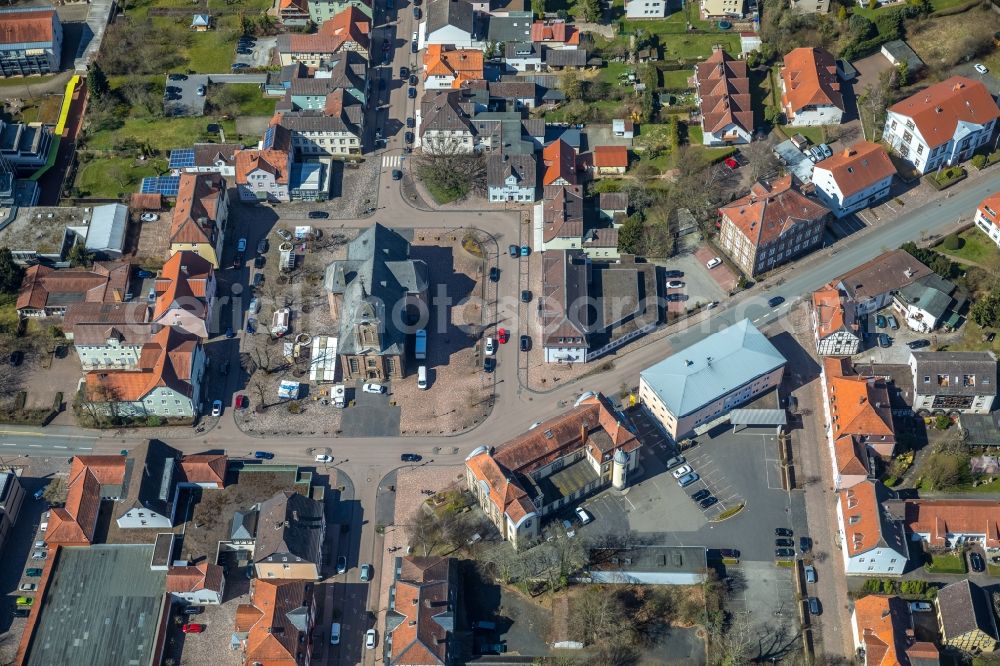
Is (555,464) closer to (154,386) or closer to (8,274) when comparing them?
(154,386)

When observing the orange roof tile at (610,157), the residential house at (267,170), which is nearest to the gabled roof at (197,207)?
the residential house at (267,170)

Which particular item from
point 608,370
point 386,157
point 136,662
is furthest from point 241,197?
point 136,662

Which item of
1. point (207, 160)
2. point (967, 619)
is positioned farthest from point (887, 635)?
point (207, 160)

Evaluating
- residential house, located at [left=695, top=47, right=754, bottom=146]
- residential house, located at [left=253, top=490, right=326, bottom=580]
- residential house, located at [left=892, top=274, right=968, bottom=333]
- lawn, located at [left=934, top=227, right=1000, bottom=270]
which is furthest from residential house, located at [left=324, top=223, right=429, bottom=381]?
lawn, located at [left=934, top=227, right=1000, bottom=270]

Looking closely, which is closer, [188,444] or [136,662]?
[136,662]

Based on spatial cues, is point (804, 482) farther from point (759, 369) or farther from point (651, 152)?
point (651, 152)

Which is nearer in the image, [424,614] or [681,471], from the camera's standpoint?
[424,614]

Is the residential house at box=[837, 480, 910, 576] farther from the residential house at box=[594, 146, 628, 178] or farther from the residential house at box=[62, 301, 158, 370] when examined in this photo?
the residential house at box=[62, 301, 158, 370]

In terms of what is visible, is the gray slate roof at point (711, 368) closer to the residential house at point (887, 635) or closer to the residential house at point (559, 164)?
the residential house at point (887, 635)
